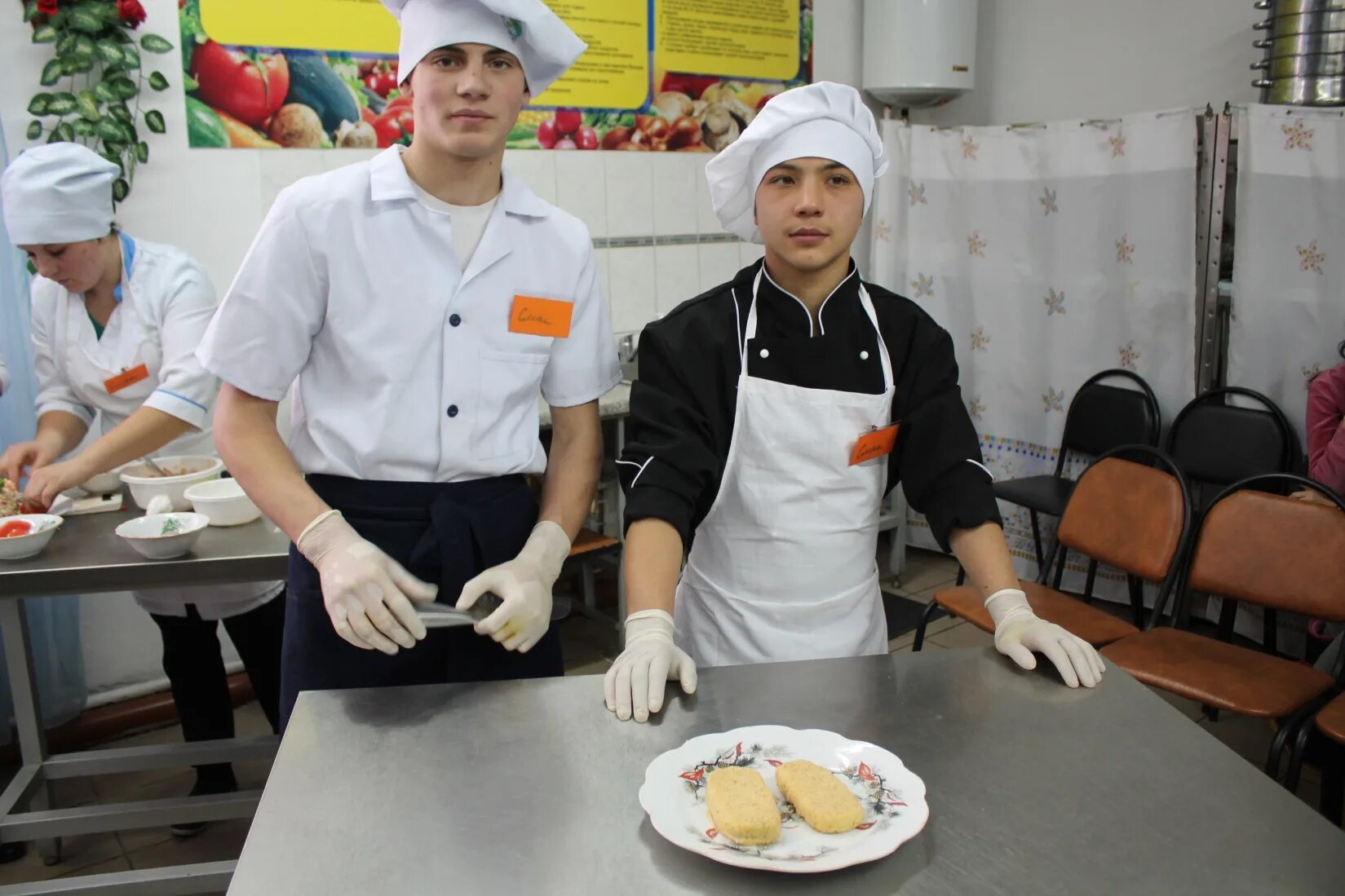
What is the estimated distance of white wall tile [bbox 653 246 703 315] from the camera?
387cm

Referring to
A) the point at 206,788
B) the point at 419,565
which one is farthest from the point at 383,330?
the point at 206,788

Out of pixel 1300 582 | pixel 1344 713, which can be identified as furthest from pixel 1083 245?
pixel 1344 713

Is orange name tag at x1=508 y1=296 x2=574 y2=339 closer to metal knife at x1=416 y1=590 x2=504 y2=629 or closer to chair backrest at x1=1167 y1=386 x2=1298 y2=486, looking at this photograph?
metal knife at x1=416 y1=590 x2=504 y2=629

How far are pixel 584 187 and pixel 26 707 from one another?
230 cm

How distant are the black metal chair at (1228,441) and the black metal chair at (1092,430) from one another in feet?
0.34

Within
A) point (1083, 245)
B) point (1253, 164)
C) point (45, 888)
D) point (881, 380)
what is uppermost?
point (1253, 164)

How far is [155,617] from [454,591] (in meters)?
1.42

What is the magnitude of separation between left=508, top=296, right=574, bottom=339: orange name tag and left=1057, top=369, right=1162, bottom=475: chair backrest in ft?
8.22

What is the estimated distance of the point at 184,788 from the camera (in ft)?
8.87

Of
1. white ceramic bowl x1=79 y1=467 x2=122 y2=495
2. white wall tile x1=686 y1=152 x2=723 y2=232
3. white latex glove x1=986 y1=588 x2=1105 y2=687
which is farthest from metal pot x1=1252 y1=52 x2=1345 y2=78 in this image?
white ceramic bowl x1=79 y1=467 x2=122 y2=495

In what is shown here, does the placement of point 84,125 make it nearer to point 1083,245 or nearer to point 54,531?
point 54,531

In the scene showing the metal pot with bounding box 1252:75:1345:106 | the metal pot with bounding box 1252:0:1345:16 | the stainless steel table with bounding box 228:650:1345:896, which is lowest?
the stainless steel table with bounding box 228:650:1345:896

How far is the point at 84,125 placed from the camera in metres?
2.62

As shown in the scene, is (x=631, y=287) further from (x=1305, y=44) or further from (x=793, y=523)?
(x=793, y=523)
